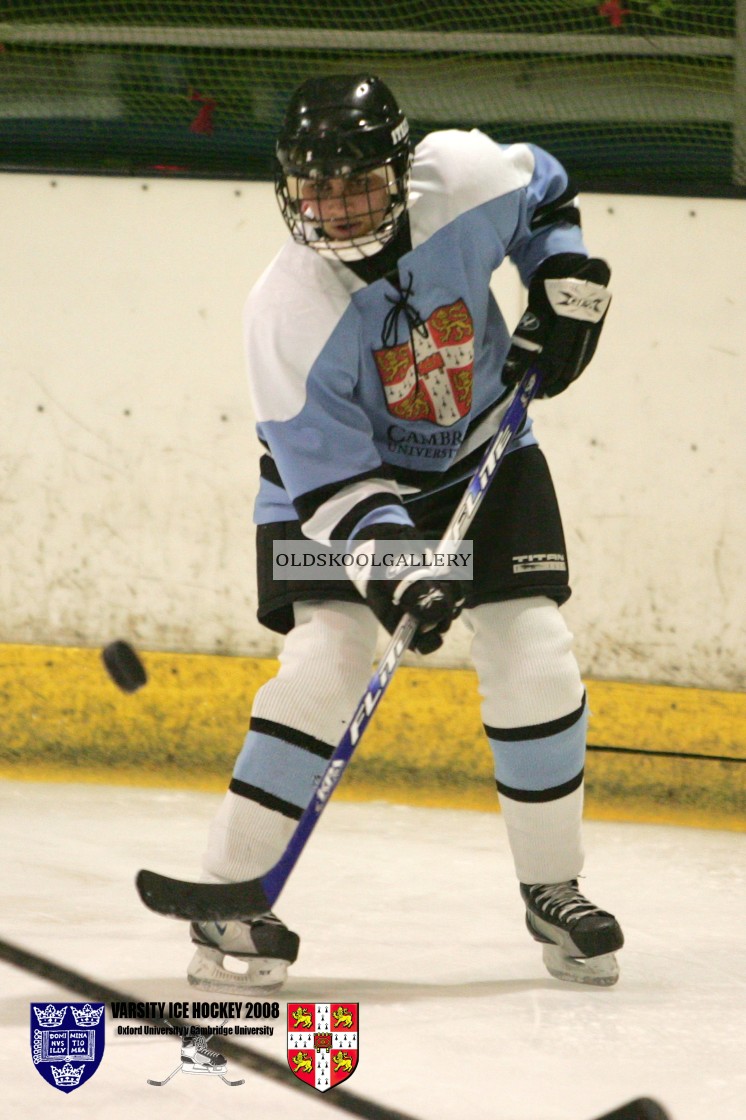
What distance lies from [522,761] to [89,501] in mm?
1385

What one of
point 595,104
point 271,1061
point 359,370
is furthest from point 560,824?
point 595,104

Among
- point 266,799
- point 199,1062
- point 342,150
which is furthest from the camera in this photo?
point 266,799

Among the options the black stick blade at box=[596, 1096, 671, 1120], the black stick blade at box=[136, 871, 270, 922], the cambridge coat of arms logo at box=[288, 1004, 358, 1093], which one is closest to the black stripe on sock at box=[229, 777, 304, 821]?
the black stick blade at box=[136, 871, 270, 922]

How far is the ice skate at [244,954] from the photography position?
73.5 inches

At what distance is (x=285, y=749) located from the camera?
186 centimetres

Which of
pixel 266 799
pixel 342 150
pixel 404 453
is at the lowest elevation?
pixel 266 799

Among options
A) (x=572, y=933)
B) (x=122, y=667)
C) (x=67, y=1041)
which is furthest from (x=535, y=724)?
(x=67, y=1041)

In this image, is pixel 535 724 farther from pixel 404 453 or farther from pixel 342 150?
pixel 342 150

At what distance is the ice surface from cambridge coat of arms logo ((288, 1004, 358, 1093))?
21mm

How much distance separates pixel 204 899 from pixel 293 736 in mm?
235

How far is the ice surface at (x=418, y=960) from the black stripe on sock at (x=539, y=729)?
33 centimetres

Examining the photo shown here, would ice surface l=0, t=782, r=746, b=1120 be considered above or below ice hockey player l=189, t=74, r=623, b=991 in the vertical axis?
below

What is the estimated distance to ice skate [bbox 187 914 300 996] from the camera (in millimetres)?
1868

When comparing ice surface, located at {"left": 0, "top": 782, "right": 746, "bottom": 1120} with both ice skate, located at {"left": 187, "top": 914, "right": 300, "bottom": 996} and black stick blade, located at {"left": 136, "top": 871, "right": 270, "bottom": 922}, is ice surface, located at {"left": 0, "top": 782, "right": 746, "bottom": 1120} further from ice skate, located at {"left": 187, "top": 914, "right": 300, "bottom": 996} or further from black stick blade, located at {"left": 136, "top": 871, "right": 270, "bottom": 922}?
black stick blade, located at {"left": 136, "top": 871, "right": 270, "bottom": 922}
